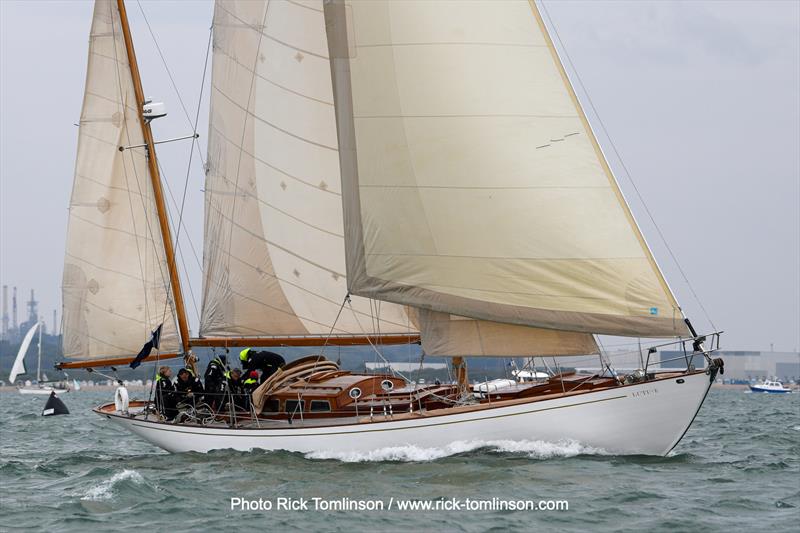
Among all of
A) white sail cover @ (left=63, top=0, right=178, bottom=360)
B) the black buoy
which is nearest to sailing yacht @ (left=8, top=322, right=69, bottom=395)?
the black buoy

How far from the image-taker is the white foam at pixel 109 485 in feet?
53.0

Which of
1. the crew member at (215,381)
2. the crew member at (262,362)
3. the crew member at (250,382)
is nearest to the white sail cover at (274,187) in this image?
the crew member at (262,362)

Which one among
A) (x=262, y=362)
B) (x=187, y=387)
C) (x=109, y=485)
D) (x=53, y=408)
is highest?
(x=262, y=362)

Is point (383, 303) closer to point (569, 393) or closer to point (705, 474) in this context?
point (569, 393)

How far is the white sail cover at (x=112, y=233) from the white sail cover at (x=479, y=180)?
7422mm

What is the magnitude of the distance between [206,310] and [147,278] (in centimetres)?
195

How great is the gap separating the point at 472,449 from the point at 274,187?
304 inches

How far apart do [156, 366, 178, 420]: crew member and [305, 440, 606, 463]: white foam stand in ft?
17.1

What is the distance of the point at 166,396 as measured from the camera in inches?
882

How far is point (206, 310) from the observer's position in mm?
24281

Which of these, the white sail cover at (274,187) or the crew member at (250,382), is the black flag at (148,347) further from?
the crew member at (250,382)

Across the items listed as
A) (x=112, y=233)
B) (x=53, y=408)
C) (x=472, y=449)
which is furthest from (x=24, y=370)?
(x=472, y=449)

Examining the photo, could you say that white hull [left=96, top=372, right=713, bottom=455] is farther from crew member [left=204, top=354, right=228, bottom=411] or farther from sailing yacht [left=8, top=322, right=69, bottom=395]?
sailing yacht [left=8, top=322, right=69, bottom=395]

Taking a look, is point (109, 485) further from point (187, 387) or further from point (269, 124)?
point (269, 124)
